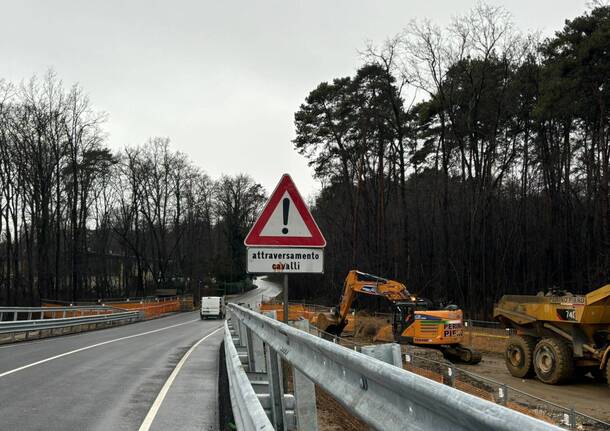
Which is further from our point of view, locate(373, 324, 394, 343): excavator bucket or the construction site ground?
locate(373, 324, 394, 343): excavator bucket

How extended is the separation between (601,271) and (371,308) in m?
20.3

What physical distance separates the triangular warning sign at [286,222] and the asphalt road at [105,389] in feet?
8.83

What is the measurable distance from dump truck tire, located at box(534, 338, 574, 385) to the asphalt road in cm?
953

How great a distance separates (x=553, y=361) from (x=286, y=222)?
38.7 ft

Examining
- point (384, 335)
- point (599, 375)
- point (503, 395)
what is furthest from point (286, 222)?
point (384, 335)

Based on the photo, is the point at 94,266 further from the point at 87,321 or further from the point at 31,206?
the point at 87,321

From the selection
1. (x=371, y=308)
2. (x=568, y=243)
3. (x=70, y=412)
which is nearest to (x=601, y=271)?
(x=568, y=243)

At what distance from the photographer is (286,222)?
6945mm

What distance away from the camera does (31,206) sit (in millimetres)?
47156

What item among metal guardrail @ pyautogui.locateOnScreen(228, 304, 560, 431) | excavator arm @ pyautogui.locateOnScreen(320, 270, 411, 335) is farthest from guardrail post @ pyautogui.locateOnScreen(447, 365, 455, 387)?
excavator arm @ pyautogui.locateOnScreen(320, 270, 411, 335)

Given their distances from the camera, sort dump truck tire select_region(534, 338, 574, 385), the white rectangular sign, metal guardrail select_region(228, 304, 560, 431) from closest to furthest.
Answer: metal guardrail select_region(228, 304, 560, 431), the white rectangular sign, dump truck tire select_region(534, 338, 574, 385)

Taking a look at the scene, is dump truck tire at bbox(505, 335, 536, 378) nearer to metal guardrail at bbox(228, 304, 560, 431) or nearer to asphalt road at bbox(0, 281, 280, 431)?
asphalt road at bbox(0, 281, 280, 431)

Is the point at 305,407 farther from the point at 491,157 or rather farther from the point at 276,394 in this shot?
the point at 491,157

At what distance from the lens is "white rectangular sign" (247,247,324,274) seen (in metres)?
6.79
